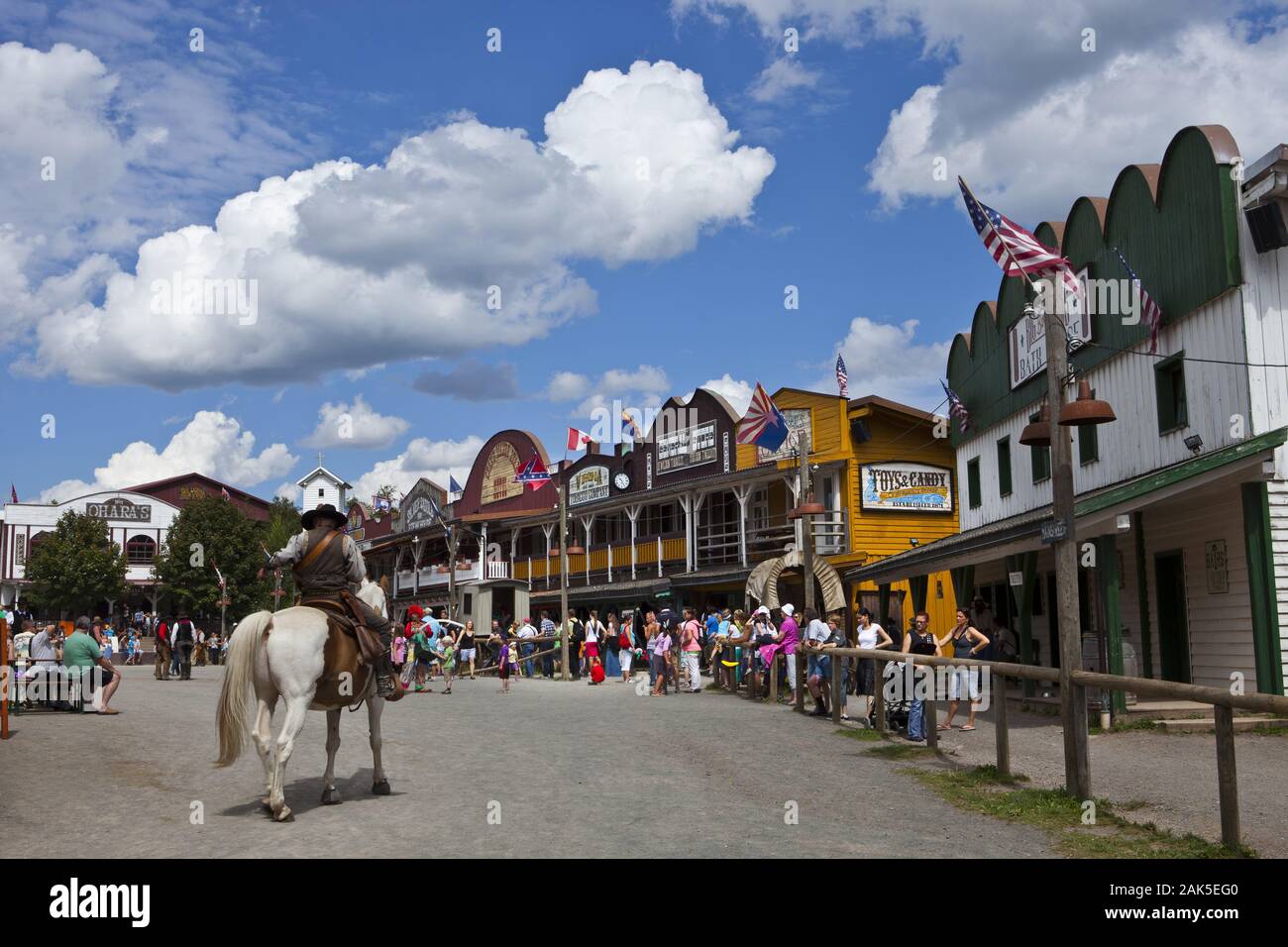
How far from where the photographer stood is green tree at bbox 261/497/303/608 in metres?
73.6

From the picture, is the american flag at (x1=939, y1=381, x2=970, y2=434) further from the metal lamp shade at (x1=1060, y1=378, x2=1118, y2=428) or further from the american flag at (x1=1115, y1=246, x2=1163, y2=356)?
the metal lamp shade at (x1=1060, y1=378, x2=1118, y2=428)

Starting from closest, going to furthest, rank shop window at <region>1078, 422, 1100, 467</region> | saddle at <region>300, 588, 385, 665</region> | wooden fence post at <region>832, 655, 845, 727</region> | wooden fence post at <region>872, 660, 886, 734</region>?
1. saddle at <region>300, 588, 385, 665</region>
2. wooden fence post at <region>872, 660, 886, 734</region>
3. wooden fence post at <region>832, 655, 845, 727</region>
4. shop window at <region>1078, 422, 1100, 467</region>

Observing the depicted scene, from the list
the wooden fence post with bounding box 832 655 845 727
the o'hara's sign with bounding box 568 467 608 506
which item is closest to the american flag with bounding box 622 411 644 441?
the o'hara's sign with bounding box 568 467 608 506

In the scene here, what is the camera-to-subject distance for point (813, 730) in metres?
16.8

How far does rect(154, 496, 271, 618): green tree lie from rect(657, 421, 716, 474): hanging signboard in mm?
32938

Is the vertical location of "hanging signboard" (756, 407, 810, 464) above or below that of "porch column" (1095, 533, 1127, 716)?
above

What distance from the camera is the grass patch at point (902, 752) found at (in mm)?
13758

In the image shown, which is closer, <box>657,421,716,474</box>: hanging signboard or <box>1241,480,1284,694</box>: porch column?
<box>1241,480,1284,694</box>: porch column

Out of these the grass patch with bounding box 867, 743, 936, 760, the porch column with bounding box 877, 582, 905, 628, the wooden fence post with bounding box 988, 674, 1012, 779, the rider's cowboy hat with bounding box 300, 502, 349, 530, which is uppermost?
the rider's cowboy hat with bounding box 300, 502, 349, 530

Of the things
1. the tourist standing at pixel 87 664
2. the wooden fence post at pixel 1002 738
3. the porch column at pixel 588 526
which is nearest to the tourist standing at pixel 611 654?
the porch column at pixel 588 526

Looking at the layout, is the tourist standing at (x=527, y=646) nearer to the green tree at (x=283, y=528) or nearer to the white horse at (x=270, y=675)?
the white horse at (x=270, y=675)
